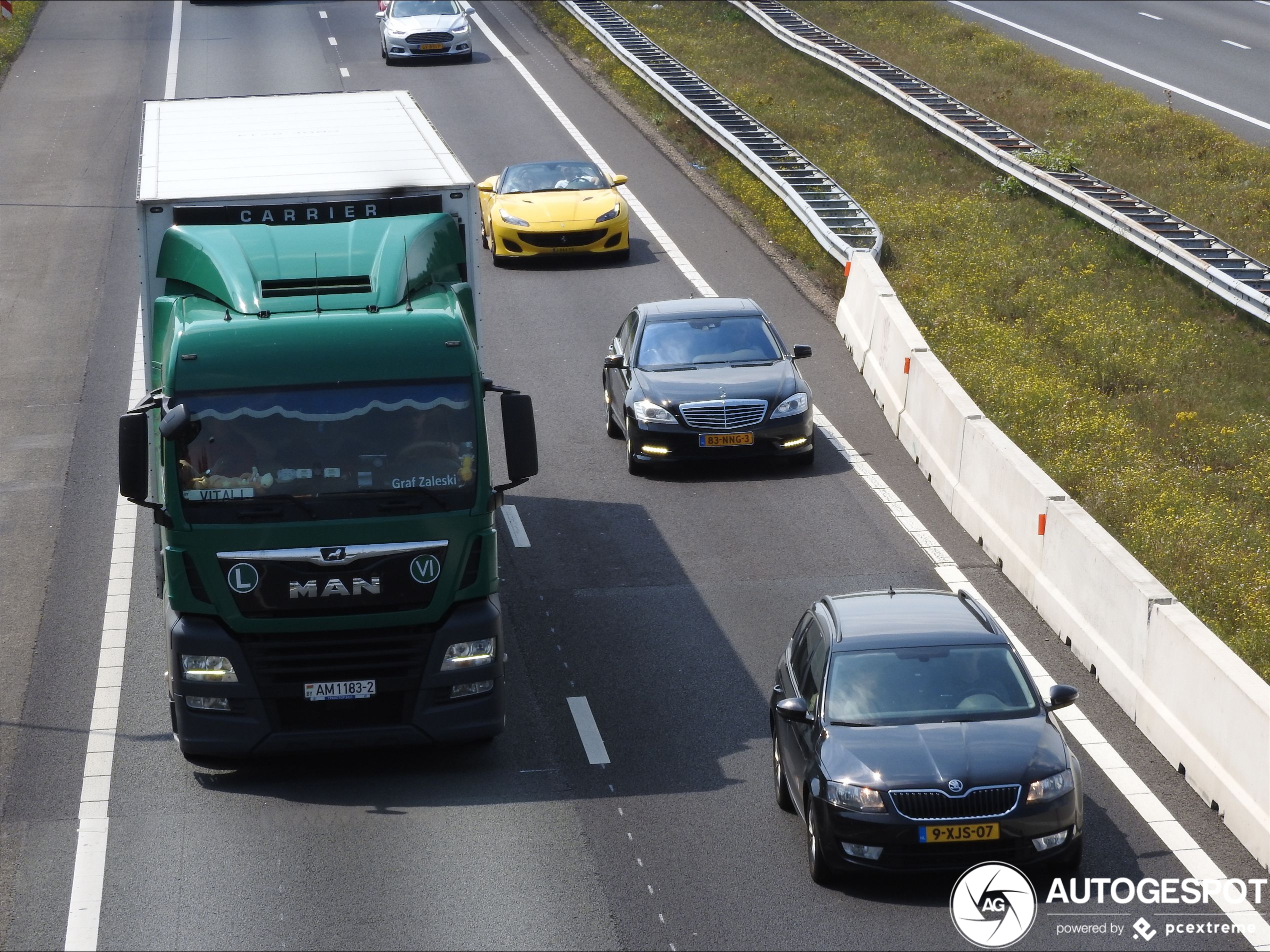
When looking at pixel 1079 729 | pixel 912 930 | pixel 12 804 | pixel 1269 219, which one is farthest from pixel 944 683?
pixel 1269 219

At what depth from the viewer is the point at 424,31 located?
139 feet

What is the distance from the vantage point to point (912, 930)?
9141 millimetres

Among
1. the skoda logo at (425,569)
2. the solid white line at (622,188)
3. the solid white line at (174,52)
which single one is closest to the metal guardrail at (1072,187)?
the solid white line at (622,188)

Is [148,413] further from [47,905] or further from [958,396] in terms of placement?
[958,396]

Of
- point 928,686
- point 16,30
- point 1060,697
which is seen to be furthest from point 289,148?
point 16,30

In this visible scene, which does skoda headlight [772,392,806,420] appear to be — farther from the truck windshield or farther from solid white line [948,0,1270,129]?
solid white line [948,0,1270,129]

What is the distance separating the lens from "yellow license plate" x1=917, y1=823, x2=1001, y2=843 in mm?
9242

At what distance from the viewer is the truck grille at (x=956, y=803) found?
30.5 feet

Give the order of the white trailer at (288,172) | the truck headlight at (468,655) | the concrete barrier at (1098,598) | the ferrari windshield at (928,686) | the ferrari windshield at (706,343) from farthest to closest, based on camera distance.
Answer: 1. the ferrari windshield at (706,343)
2. the white trailer at (288,172)
3. the truck headlight at (468,655)
4. the concrete barrier at (1098,598)
5. the ferrari windshield at (928,686)

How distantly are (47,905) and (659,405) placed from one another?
393 inches

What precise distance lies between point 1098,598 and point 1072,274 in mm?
12591

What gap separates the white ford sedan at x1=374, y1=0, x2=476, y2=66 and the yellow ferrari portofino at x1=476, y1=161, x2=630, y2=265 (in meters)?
15.9

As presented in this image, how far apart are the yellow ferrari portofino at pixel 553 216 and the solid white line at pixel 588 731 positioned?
1536 cm

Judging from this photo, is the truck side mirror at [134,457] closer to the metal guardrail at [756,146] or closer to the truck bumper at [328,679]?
the truck bumper at [328,679]
